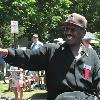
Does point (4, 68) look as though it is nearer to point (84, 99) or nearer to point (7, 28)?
point (7, 28)

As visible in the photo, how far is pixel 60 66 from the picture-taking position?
4.00 m

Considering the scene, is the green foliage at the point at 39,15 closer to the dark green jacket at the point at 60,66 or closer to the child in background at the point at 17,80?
the child in background at the point at 17,80

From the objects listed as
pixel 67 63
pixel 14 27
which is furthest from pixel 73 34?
pixel 14 27

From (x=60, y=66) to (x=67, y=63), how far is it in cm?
7

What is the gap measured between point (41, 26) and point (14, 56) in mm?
30399

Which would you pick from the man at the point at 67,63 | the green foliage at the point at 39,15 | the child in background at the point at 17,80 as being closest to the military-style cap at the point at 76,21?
the man at the point at 67,63

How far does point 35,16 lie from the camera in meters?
31.4

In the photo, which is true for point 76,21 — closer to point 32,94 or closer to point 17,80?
point 17,80

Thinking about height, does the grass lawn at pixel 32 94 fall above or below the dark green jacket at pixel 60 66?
below

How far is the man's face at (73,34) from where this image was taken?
4031 mm

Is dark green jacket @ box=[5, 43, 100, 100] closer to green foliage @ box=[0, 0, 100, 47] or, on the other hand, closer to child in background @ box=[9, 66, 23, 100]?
child in background @ box=[9, 66, 23, 100]

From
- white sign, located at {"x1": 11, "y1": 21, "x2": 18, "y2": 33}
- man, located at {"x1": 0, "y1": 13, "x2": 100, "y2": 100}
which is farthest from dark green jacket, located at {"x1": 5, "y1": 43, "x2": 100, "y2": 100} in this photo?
white sign, located at {"x1": 11, "y1": 21, "x2": 18, "y2": 33}

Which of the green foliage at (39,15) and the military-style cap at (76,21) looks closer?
the military-style cap at (76,21)

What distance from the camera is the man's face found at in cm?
403
